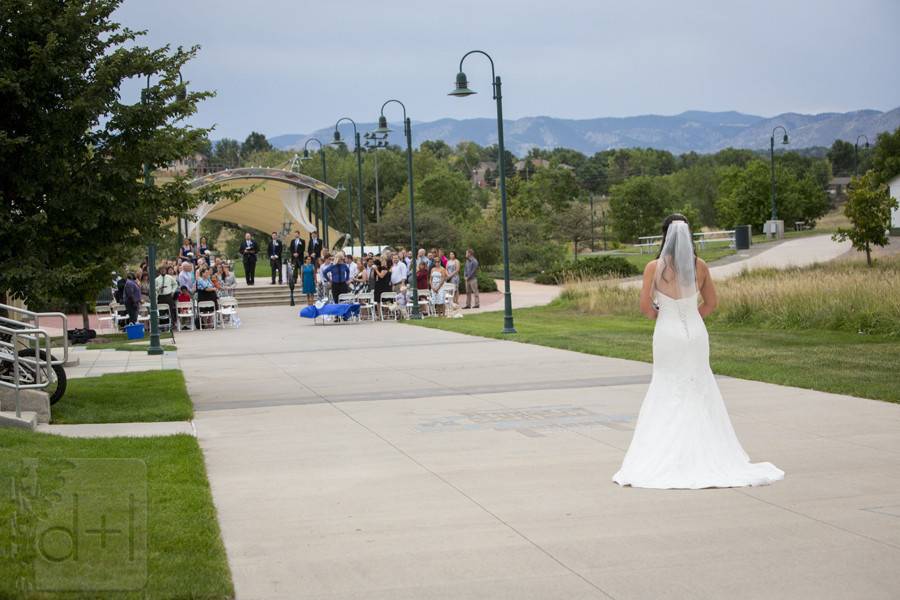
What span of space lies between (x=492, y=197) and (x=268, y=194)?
95093 millimetres

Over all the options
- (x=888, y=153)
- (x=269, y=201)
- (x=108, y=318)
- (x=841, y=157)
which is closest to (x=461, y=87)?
(x=108, y=318)

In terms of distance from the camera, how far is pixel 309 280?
39750mm

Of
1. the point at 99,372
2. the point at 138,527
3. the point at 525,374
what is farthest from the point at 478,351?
the point at 138,527

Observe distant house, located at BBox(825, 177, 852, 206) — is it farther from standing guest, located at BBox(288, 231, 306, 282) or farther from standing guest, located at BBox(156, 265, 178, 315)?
standing guest, located at BBox(156, 265, 178, 315)

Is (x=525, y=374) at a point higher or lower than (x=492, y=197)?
lower

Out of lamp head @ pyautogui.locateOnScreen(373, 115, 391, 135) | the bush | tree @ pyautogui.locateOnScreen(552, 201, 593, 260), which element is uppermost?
lamp head @ pyautogui.locateOnScreen(373, 115, 391, 135)

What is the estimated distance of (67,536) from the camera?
645 centimetres

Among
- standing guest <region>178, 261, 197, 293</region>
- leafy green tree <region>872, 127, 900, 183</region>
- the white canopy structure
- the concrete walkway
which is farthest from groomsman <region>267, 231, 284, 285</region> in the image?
leafy green tree <region>872, 127, 900, 183</region>

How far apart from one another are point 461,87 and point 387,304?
8353 mm

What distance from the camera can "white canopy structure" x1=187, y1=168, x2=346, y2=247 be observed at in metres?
44.6

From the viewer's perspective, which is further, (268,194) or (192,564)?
(268,194)

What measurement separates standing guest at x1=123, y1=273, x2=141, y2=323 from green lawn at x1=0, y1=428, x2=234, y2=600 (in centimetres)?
1914

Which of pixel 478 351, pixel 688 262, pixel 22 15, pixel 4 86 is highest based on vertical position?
pixel 22 15

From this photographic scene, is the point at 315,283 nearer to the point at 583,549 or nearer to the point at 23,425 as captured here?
the point at 23,425
